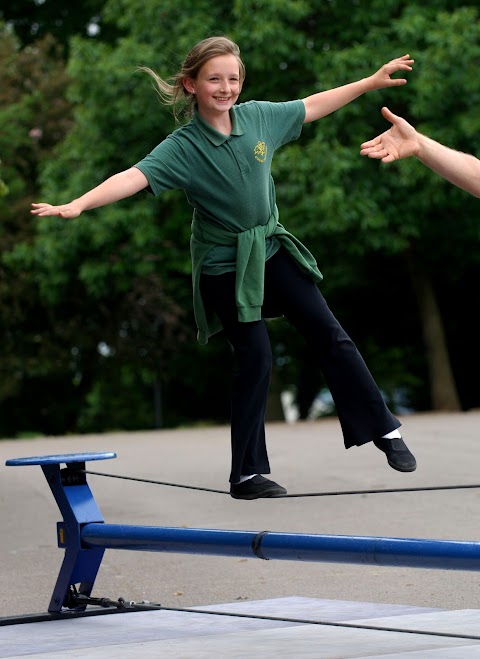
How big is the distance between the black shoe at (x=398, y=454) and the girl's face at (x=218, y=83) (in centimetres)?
154

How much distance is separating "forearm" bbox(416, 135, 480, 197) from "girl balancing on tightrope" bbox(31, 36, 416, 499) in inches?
19.8

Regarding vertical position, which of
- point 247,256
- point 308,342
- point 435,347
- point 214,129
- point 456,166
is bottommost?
point 435,347

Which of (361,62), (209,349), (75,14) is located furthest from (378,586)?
(75,14)

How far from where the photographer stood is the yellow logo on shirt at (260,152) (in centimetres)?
536

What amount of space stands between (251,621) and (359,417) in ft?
4.15

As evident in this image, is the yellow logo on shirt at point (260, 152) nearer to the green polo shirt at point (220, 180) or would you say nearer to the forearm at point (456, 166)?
the green polo shirt at point (220, 180)

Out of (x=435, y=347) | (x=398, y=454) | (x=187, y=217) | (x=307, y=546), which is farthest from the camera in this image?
(x=435, y=347)

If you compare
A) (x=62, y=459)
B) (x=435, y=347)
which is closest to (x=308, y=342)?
(x=62, y=459)

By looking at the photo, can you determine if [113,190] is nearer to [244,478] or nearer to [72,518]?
[244,478]

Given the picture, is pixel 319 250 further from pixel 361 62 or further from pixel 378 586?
pixel 378 586

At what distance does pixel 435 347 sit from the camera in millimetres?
22438

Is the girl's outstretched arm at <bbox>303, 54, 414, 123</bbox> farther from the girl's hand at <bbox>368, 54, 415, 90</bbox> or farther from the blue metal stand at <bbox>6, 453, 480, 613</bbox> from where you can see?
the blue metal stand at <bbox>6, 453, 480, 613</bbox>

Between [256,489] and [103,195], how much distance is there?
143cm

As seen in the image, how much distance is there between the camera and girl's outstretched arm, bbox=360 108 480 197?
4863 millimetres
